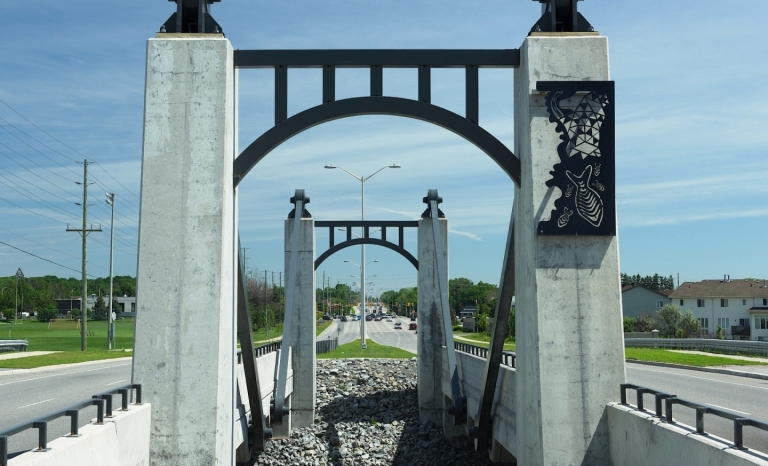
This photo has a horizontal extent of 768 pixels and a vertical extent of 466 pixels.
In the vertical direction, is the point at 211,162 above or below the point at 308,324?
above

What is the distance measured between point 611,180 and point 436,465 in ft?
44.7

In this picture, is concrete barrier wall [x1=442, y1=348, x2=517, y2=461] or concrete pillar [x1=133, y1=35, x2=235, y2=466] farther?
concrete barrier wall [x1=442, y1=348, x2=517, y2=461]

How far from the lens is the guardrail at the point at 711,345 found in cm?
3259

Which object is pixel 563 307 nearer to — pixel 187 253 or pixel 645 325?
pixel 187 253

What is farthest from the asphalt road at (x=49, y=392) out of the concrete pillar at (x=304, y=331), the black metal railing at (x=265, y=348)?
the concrete pillar at (x=304, y=331)

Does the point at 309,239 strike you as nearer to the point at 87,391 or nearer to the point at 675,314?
the point at 87,391

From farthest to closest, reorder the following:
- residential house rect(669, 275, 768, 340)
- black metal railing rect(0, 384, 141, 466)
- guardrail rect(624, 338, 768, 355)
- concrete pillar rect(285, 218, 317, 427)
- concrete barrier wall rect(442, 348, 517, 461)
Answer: residential house rect(669, 275, 768, 340) → guardrail rect(624, 338, 768, 355) → concrete pillar rect(285, 218, 317, 427) → concrete barrier wall rect(442, 348, 517, 461) → black metal railing rect(0, 384, 141, 466)

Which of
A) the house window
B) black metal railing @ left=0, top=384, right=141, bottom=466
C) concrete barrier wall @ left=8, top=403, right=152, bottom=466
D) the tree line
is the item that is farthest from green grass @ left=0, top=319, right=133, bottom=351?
the house window

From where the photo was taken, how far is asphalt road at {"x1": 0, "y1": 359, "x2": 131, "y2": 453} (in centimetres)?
1312

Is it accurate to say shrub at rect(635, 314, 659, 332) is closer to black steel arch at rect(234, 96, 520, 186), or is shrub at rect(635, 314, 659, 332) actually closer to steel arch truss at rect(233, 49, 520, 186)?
black steel arch at rect(234, 96, 520, 186)

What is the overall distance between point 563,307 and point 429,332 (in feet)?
57.3

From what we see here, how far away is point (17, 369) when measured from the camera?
2727 cm

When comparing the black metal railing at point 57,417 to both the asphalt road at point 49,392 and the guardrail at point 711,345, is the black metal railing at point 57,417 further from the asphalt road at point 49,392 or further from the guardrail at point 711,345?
the guardrail at point 711,345

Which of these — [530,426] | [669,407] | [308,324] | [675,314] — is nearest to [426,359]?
[308,324]
